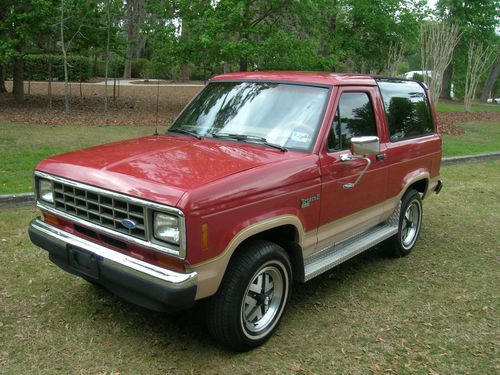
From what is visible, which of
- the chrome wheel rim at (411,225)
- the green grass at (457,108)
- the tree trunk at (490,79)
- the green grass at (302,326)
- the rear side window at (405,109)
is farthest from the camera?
the tree trunk at (490,79)

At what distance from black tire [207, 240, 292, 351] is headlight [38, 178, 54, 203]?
152 cm

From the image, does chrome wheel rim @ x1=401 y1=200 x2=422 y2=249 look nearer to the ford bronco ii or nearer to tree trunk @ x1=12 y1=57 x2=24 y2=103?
the ford bronco ii

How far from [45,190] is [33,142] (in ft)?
25.7

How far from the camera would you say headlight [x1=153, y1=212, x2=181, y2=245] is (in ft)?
9.89

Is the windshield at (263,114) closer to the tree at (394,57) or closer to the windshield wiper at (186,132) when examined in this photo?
the windshield wiper at (186,132)

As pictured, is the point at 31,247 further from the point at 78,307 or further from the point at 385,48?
the point at 385,48

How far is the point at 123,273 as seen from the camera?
318cm

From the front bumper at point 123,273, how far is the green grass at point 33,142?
3814 millimetres

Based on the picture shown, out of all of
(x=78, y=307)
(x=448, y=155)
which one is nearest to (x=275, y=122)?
(x=78, y=307)

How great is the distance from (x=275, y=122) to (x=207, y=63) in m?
15.5

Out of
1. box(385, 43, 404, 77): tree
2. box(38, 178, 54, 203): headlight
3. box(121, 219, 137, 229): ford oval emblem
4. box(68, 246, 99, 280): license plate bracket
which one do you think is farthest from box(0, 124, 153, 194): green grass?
box(385, 43, 404, 77): tree

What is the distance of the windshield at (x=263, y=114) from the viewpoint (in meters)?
4.07

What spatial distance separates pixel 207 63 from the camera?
62.2 ft

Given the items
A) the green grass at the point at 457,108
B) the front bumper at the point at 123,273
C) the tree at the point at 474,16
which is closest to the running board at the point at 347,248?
the front bumper at the point at 123,273
